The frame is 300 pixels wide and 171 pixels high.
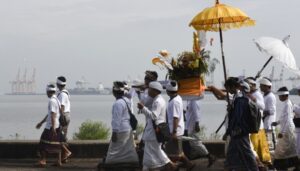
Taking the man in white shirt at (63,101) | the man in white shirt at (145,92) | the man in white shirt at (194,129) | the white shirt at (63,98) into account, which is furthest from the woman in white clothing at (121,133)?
the white shirt at (63,98)

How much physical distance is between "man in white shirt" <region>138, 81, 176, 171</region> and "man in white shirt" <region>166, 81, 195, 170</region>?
682 millimetres

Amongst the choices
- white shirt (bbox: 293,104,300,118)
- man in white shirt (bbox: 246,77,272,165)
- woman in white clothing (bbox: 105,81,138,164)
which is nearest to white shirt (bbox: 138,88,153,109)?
woman in white clothing (bbox: 105,81,138,164)

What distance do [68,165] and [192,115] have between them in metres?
2.61

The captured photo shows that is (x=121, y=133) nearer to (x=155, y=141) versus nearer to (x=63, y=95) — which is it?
(x=155, y=141)

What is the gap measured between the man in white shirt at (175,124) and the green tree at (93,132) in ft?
27.1

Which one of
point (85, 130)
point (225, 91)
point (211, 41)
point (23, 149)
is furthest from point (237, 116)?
point (85, 130)

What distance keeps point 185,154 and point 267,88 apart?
6.46ft

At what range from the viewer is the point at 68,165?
1496 cm

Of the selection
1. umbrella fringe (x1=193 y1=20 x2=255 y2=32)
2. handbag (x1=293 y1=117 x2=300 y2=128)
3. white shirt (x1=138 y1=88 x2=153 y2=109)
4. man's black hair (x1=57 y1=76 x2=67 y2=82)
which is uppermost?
umbrella fringe (x1=193 y1=20 x2=255 y2=32)

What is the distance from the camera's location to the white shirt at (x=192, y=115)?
14555 mm

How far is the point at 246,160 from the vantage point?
1187 centimetres

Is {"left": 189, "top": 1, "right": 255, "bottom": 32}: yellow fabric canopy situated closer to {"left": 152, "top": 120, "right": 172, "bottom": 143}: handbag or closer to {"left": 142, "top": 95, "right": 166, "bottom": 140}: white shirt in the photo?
{"left": 142, "top": 95, "right": 166, "bottom": 140}: white shirt

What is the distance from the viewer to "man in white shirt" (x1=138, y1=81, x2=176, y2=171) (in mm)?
12250

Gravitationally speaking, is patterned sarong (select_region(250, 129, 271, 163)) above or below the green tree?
above
